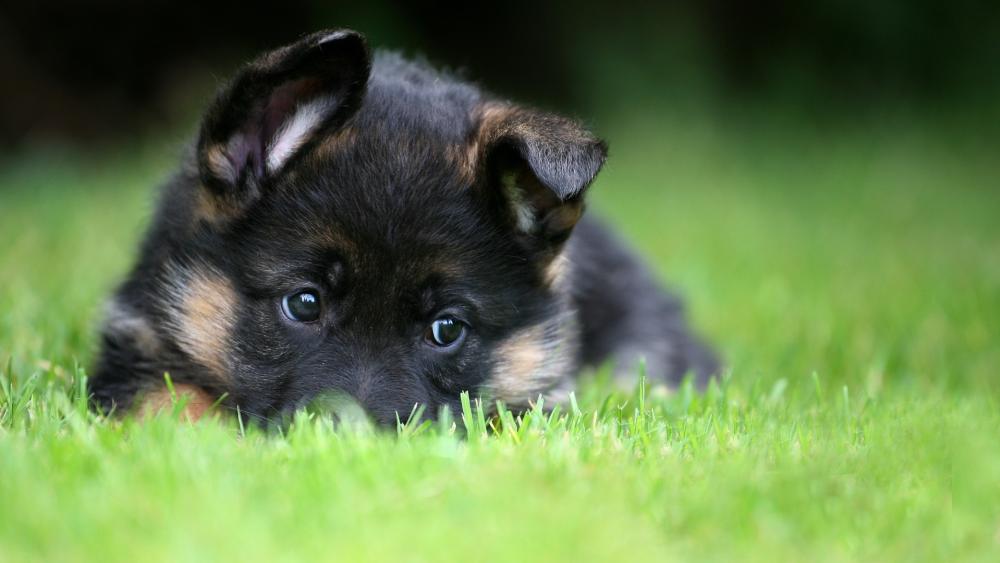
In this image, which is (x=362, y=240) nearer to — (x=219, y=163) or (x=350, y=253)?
(x=350, y=253)

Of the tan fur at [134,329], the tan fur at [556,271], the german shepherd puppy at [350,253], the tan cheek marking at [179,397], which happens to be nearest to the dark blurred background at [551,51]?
the tan fur at [134,329]

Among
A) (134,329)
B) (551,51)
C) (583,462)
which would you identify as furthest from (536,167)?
(551,51)

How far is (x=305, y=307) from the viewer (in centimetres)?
338

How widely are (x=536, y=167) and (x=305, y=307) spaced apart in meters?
0.82

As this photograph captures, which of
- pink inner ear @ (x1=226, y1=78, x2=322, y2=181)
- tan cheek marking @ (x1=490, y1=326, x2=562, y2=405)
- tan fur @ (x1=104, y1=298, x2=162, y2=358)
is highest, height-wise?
pink inner ear @ (x1=226, y1=78, x2=322, y2=181)

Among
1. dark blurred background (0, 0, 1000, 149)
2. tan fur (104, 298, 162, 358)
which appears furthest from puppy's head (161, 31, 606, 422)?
dark blurred background (0, 0, 1000, 149)

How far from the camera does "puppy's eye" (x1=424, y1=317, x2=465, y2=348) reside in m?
3.46

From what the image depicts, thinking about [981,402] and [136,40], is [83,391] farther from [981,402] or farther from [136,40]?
[136,40]

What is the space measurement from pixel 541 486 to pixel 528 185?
1.33 metres

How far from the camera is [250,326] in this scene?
3.45m

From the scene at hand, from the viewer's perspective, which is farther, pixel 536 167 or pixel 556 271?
pixel 556 271

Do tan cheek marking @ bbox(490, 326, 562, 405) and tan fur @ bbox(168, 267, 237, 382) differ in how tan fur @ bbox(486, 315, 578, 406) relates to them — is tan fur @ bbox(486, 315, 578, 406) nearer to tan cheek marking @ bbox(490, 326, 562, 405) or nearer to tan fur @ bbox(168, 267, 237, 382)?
tan cheek marking @ bbox(490, 326, 562, 405)

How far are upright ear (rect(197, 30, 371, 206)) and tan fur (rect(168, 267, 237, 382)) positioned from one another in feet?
0.89

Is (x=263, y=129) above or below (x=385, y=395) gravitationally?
above
